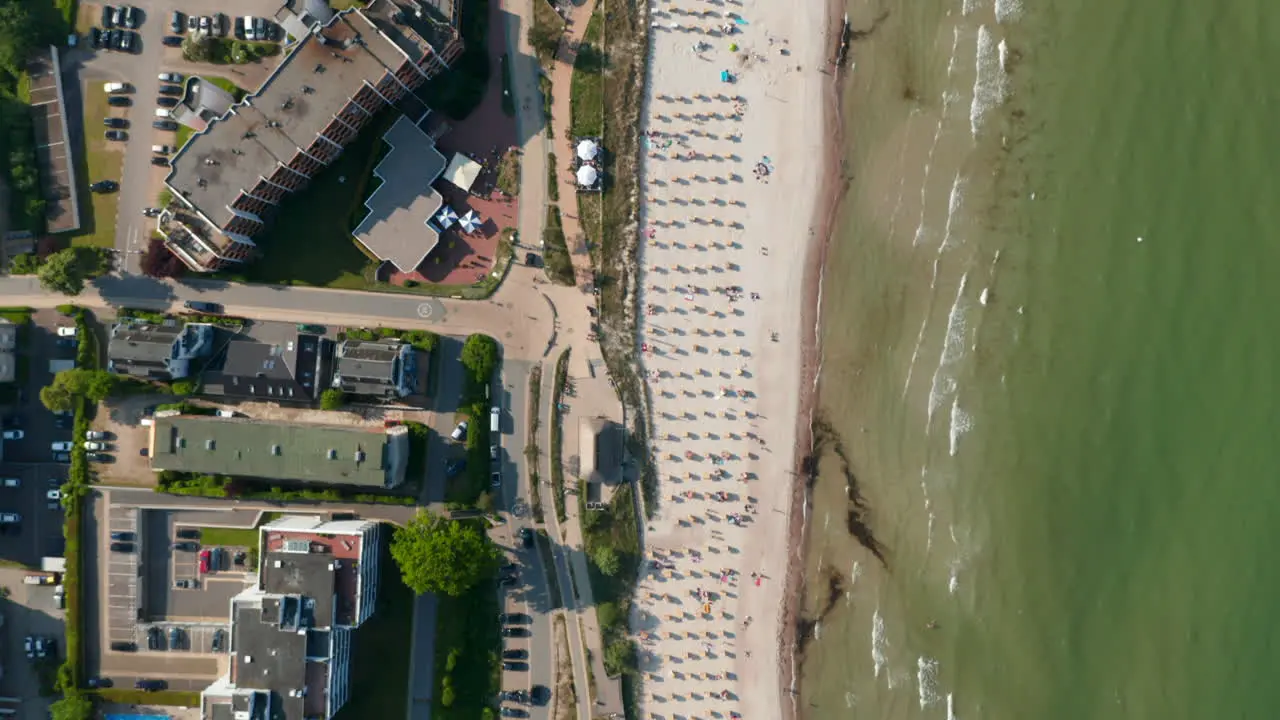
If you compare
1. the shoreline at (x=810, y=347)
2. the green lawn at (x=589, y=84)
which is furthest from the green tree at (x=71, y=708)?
the green lawn at (x=589, y=84)

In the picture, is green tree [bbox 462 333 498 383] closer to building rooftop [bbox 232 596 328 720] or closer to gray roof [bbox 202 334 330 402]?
gray roof [bbox 202 334 330 402]

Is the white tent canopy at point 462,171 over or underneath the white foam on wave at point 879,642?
over

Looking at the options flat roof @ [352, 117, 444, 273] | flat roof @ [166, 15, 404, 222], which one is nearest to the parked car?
flat roof @ [352, 117, 444, 273]

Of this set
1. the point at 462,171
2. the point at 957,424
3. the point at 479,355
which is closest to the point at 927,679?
the point at 957,424

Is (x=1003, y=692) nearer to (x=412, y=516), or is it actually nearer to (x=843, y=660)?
(x=843, y=660)

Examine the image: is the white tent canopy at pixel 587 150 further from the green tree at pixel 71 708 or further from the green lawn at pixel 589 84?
the green tree at pixel 71 708

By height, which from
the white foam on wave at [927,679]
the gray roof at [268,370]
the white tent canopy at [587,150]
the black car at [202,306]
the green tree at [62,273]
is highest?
the white tent canopy at [587,150]
